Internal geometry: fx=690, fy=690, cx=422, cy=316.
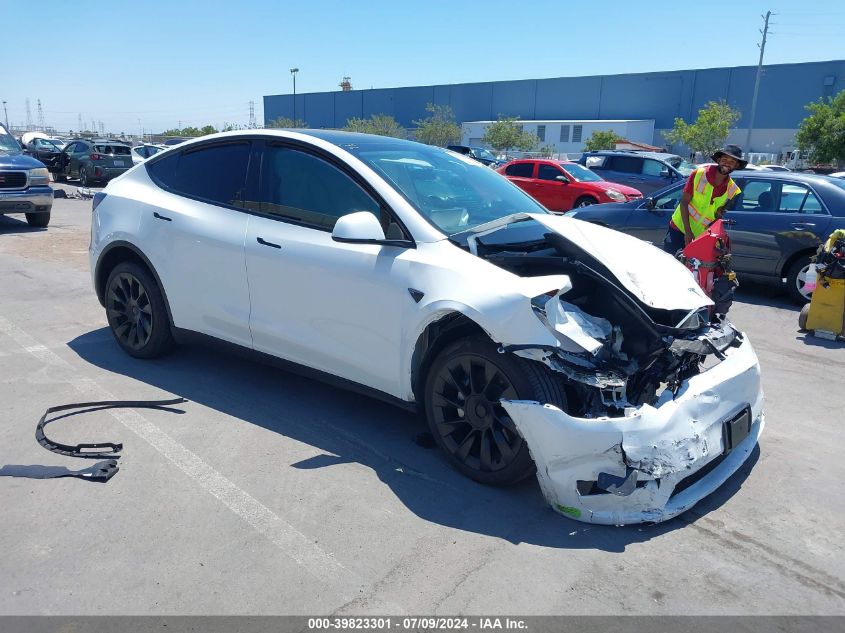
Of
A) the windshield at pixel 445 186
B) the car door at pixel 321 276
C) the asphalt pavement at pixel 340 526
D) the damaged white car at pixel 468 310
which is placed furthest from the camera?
the windshield at pixel 445 186

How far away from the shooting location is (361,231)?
3674 millimetres

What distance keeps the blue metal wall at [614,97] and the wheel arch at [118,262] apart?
60.1 meters

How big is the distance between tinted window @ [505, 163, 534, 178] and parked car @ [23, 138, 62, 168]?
58.2 ft

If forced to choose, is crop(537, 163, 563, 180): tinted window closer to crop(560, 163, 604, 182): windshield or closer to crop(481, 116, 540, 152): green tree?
crop(560, 163, 604, 182): windshield

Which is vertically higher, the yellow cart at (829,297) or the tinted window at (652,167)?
the tinted window at (652,167)

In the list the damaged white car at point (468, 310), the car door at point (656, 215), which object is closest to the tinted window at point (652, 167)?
the car door at point (656, 215)

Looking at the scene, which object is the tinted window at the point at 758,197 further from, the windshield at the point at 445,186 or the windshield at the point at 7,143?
the windshield at the point at 7,143

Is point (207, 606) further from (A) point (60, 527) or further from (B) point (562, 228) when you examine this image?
(B) point (562, 228)

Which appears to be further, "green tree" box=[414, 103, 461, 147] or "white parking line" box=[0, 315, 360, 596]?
"green tree" box=[414, 103, 461, 147]

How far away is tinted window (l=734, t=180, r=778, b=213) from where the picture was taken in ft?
27.9

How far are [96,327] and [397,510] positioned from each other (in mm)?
4287

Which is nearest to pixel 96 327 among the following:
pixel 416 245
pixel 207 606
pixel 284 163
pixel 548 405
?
pixel 284 163

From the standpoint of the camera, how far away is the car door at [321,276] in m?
3.80

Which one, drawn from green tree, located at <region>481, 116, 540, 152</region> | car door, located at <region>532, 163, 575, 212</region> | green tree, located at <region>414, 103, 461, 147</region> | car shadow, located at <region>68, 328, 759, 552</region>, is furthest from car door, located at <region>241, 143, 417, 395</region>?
green tree, located at <region>414, 103, 461, 147</region>
